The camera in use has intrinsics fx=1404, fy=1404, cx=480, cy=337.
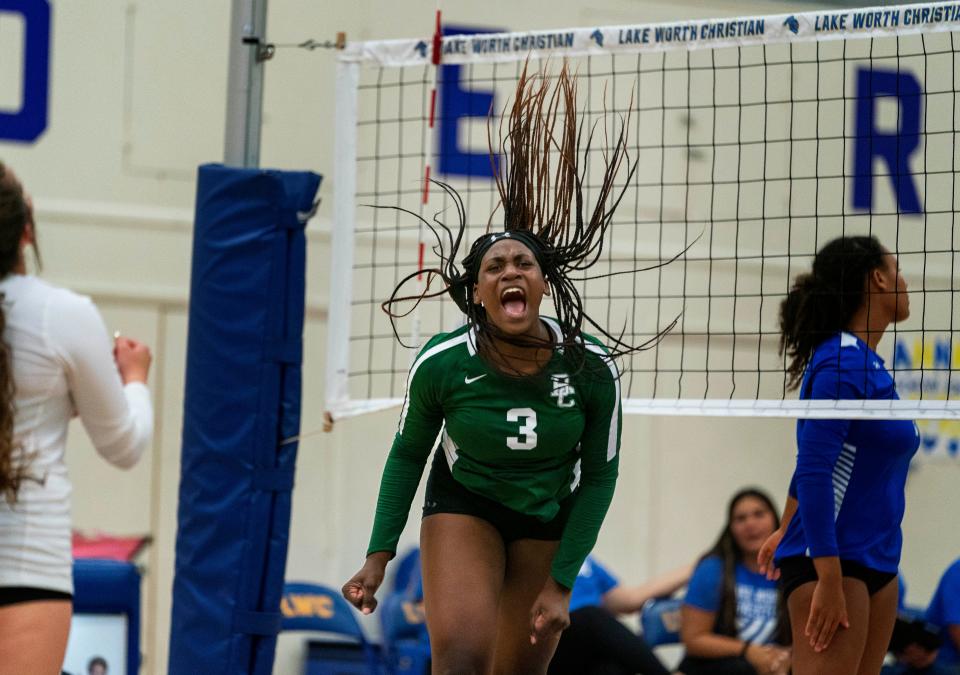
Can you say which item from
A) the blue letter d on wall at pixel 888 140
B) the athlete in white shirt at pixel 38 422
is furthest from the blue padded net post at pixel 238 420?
the blue letter d on wall at pixel 888 140

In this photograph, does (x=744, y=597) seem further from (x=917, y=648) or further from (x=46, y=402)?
(x=46, y=402)

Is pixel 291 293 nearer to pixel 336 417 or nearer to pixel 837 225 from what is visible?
pixel 336 417

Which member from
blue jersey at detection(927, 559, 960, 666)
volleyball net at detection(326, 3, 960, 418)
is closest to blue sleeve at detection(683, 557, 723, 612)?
blue jersey at detection(927, 559, 960, 666)

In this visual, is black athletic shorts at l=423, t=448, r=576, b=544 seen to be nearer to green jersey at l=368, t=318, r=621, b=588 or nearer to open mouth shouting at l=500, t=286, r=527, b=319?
green jersey at l=368, t=318, r=621, b=588

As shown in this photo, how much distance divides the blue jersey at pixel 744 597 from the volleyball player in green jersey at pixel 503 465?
3.29 m

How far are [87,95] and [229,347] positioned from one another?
330cm

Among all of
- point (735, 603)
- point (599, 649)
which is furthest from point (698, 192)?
point (599, 649)

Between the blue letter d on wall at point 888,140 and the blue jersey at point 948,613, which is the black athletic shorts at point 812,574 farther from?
the blue letter d on wall at point 888,140

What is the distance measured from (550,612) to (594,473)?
16.6 inches

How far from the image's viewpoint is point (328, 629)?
748 centimetres

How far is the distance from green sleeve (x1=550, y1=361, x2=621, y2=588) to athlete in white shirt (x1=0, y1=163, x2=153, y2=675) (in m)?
1.26

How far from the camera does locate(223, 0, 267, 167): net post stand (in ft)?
19.1

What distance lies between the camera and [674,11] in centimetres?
921

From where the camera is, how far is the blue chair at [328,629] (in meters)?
7.46
